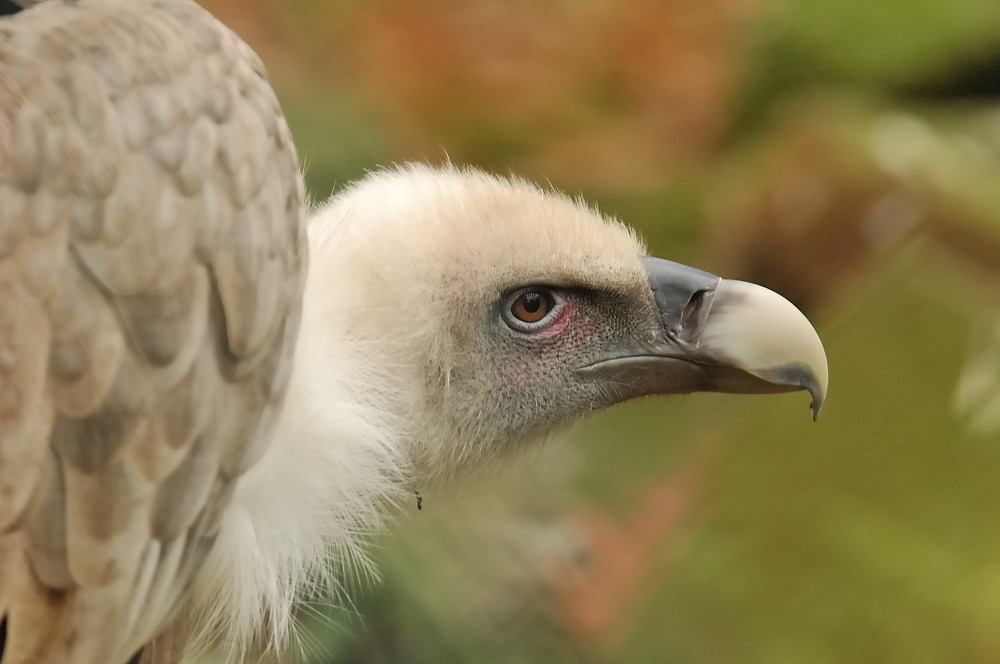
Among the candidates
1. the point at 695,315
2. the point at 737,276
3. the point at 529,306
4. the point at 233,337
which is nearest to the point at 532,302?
the point at 529,306

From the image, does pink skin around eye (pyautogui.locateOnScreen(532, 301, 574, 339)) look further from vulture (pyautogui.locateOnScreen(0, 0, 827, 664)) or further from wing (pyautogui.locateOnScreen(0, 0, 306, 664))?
wing (pyautogui.locateOnScreen(0, 0, 306, 664))

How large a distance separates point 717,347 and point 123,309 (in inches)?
27.3

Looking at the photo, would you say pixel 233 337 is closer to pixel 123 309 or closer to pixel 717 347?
pixel 123 309

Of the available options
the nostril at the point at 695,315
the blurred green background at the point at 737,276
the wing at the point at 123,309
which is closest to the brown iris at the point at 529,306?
the nostril at the point at 695,315

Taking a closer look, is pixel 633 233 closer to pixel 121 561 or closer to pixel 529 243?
pixel 529 243

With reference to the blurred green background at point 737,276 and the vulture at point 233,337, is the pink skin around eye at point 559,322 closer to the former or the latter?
the vulture at point 233,337

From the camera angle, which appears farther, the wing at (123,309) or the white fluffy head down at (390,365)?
the white fluffy head down at (390,365)

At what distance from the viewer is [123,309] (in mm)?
890

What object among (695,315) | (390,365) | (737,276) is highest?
(695,315)

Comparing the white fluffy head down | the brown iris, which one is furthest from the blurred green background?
the brown iris

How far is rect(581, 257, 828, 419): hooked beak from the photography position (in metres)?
1.25

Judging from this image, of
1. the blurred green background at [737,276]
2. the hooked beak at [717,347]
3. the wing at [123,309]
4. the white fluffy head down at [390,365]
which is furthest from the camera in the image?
the blurred green background at [737,276]

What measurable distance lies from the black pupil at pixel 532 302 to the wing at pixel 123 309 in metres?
0.40

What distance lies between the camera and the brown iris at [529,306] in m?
1.34
